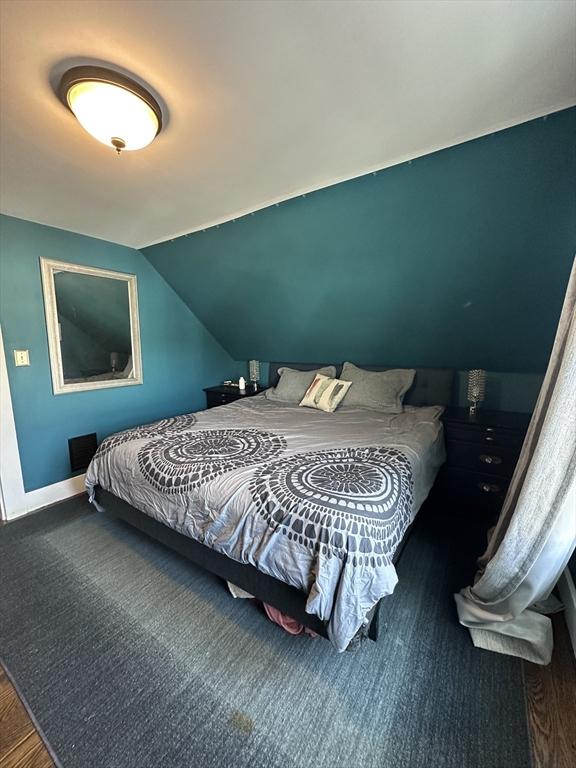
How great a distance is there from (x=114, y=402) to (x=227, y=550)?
2.28 meters

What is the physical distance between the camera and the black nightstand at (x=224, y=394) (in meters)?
3.58

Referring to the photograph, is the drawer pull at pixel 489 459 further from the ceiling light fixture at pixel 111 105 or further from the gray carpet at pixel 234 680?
the ceiling light fixture at pixel 111 105

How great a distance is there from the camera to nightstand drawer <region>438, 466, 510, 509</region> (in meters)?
2.16

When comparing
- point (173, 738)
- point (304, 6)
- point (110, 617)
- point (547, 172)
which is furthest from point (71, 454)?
point (547, 172)

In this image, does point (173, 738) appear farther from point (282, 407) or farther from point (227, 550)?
point (282, 407)

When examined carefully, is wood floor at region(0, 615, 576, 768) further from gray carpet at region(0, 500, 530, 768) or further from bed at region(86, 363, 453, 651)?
bed at region(86, 363, 453, 651)

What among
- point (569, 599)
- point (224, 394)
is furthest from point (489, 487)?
point (224, 394)

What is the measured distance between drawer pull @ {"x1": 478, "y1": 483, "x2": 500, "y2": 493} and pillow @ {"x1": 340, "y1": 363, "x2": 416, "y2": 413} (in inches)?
31.3

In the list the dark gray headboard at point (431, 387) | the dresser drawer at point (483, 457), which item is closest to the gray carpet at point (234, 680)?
the dresser drawer at point (483, 457)

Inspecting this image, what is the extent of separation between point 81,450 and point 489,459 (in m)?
3.40

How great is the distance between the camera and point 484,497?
2.23 meters

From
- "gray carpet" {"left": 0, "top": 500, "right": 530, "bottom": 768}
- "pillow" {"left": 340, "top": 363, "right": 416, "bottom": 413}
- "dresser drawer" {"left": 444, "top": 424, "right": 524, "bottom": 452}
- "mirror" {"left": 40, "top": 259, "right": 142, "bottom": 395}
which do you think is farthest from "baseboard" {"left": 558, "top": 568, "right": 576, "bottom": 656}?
"mirror" {"left": 40, "top": 259, "right": 142, "bottom": 395}

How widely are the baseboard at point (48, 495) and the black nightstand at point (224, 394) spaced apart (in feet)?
5.04

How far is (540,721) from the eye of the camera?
3.36 ft
